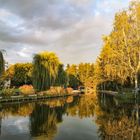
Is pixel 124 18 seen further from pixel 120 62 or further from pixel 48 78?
pixel 48 78

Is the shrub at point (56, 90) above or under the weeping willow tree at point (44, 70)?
under

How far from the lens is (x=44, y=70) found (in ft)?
178

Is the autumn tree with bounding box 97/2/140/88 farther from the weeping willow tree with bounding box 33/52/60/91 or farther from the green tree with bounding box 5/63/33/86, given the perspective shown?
the green tree with bounding box 5/63/33/86

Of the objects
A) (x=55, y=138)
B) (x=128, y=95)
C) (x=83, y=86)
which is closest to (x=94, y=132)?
(x=55, y=138)


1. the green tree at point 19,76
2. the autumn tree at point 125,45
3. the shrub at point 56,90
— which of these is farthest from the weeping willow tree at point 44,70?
→ the autumn tree at point 125,45

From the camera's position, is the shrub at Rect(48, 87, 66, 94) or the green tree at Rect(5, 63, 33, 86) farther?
the green tree at Rect(5, 63, 33, 86)

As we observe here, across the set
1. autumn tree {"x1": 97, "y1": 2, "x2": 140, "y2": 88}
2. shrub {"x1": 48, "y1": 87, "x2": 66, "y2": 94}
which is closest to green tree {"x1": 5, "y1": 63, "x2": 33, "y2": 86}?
shrub {"x1": 48, "y1": 87, "x2": 66, "y2": 94}

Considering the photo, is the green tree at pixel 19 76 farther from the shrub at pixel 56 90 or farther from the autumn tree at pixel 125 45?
the autumn tree at pixel 125 45

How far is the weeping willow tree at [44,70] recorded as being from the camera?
5316cm

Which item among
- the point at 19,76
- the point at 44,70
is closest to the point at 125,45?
the point at 44,70

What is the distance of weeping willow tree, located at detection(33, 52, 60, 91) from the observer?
53156 mm

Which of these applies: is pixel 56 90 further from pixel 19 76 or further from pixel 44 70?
pixel 19 76

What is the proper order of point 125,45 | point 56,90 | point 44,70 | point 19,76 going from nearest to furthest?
point 125,45
point 44,70
point 56,90
point 19,76

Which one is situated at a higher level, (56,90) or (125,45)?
(125,45)
